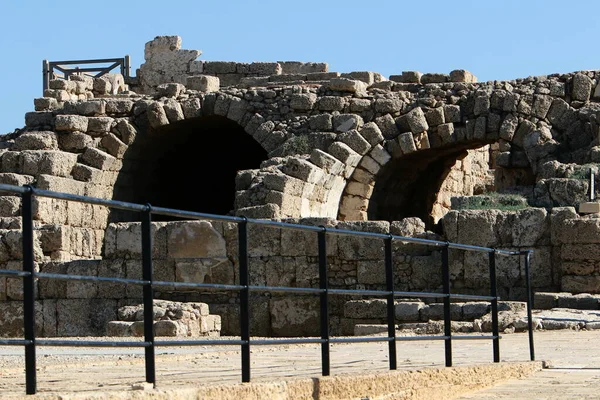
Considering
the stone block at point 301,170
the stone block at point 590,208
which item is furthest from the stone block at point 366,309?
the stone block at point 301,170

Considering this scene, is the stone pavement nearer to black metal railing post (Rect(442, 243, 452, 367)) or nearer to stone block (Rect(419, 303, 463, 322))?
black metal railing post (Rect(442, 243, 452, 367))

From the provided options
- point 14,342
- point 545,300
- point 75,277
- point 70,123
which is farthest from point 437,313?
point 14,342

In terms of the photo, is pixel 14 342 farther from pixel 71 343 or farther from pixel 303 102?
pixel 303 102

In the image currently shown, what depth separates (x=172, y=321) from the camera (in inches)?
591

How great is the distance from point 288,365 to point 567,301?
7.92 meters

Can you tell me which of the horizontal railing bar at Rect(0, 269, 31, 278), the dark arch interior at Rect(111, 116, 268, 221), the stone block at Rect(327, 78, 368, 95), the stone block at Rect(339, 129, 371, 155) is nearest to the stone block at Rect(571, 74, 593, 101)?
the stone block at Rect(339, 129, 371, 155)

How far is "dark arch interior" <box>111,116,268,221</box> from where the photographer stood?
2434 cm

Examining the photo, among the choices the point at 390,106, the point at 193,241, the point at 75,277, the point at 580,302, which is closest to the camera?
the point at 75,277

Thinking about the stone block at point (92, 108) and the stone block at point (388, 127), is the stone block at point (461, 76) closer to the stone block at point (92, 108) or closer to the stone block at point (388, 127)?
the stone block at point (388, 127)

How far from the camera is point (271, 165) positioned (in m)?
21.2

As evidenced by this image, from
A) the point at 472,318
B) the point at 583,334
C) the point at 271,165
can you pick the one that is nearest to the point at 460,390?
the point at 583,334

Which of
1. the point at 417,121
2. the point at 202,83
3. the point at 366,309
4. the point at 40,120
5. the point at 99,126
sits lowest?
the point at 366,309

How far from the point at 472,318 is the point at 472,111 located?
275 inches

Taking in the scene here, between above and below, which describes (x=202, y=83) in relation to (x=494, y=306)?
above
